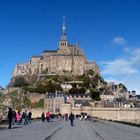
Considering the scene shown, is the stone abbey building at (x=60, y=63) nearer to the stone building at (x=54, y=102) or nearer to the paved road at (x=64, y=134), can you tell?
the stone building at (x=54, y=102)

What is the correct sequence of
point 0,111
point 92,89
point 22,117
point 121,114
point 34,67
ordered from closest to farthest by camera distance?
point 22,117, point 0,111, point 121,114, point 92,89, point 34,67

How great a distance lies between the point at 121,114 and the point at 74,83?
30743mm

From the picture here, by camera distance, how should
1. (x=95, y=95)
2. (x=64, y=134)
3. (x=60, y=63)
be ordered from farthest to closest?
(x=60, y=63)
(x=95, y=95)
(x=64, y=134)

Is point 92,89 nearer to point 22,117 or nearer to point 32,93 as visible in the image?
point 32,93

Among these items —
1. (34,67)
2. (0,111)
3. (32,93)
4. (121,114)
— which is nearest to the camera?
(0,111)

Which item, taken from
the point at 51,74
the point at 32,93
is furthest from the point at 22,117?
the point at 51,74

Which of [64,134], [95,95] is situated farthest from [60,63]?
[64,134]

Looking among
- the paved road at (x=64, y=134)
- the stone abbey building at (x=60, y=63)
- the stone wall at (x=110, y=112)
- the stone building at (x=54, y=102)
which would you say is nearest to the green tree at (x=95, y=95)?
the stone wall at (x=110, y=112)

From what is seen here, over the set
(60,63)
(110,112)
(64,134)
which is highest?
(60,63)

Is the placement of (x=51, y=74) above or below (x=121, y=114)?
above

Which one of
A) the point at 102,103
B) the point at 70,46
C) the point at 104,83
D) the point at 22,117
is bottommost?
the point at 22,117

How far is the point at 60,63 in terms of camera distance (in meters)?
170

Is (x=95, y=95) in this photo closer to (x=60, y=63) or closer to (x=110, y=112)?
(x=110, y=112)

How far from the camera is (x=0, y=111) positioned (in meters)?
86.1
